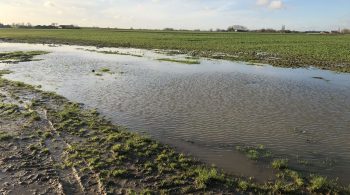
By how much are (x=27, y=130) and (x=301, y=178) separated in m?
10.6

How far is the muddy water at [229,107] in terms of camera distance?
12.5 meters

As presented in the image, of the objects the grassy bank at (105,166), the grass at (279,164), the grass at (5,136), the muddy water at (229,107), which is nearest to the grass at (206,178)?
the grassy bank at (105,166)

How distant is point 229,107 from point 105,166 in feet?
31.6

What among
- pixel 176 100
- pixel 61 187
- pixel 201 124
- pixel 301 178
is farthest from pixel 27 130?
pixel 301 178

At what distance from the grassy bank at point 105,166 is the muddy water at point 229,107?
768mm

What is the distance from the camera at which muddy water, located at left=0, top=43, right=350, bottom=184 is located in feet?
41.0

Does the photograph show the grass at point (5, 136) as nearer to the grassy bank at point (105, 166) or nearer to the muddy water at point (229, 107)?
the grassy bank at point (105, 166)

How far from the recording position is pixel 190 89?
24062mm

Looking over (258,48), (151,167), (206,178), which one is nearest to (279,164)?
(206,178)

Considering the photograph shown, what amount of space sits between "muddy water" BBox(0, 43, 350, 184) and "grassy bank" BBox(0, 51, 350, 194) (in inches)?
30.2

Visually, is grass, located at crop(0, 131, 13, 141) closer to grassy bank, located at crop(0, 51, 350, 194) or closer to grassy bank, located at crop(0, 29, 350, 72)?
grassy bank, located at crop(0, 51, 350, 194)

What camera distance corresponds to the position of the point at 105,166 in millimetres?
10953

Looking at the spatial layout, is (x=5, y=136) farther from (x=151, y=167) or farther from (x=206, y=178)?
Result: (x=206, y=178)

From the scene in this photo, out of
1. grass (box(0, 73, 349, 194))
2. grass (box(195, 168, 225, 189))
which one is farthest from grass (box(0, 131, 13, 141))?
grass (box(195, 168, 225, 189))
